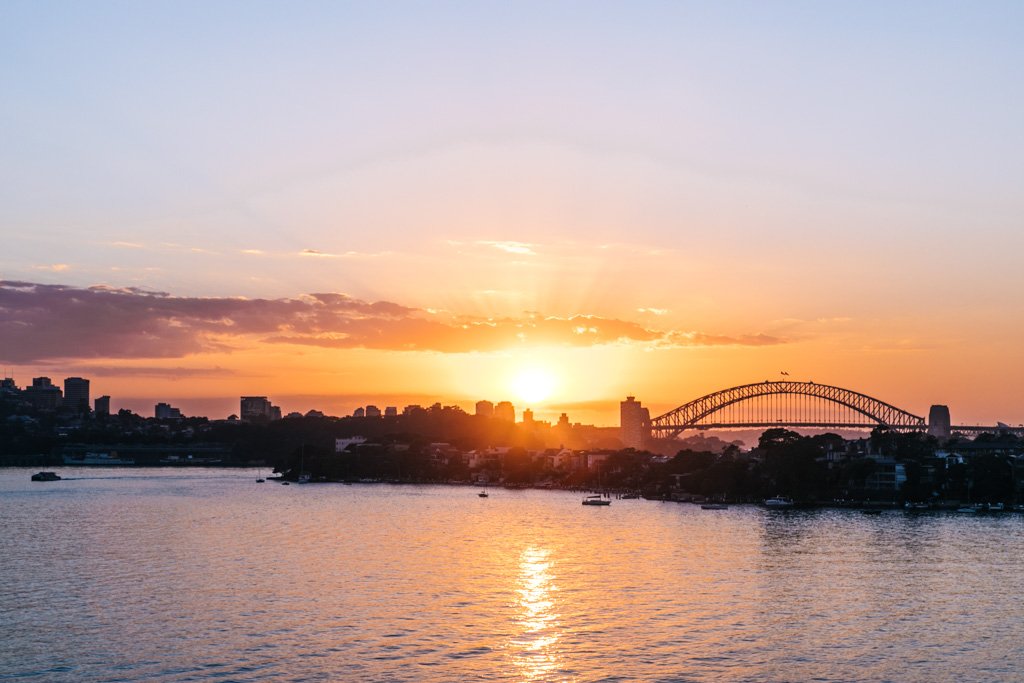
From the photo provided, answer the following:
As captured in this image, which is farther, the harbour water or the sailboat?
the sailboat

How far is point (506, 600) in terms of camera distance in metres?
47.4

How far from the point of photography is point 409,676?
34.1m

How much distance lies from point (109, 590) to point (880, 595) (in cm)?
3427

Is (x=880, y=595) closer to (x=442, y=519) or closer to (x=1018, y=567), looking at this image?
(x=1018, y=567)

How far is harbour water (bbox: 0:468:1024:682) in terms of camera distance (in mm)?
35719

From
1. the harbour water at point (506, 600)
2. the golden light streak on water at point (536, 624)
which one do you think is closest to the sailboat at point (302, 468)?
the harbour water at point (506, 600)

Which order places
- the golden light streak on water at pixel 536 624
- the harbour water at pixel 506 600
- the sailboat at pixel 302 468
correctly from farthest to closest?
the sailboat at pixel 302 468
the harbour water at pixel 506 600
the golden light streak on water at pixel 536 624

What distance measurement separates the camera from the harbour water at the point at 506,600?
35.7 metres

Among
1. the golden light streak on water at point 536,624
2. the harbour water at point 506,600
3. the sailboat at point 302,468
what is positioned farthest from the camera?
the sailboat at point 302,468

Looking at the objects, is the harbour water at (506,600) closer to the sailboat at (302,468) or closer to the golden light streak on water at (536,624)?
the golden light streak on water at (536,624)

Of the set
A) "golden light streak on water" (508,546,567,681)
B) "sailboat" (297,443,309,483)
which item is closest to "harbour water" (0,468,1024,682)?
"golden light streak on water" (508,546,567,681)

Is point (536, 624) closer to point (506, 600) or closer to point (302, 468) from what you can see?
point (506, 600)

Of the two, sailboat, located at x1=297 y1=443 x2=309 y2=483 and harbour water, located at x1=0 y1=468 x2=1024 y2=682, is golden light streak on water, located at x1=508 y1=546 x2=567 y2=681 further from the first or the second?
sailboat, located at x1=297 y1=443 x2=309 y2=483

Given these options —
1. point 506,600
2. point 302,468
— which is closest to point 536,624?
point 506,600
